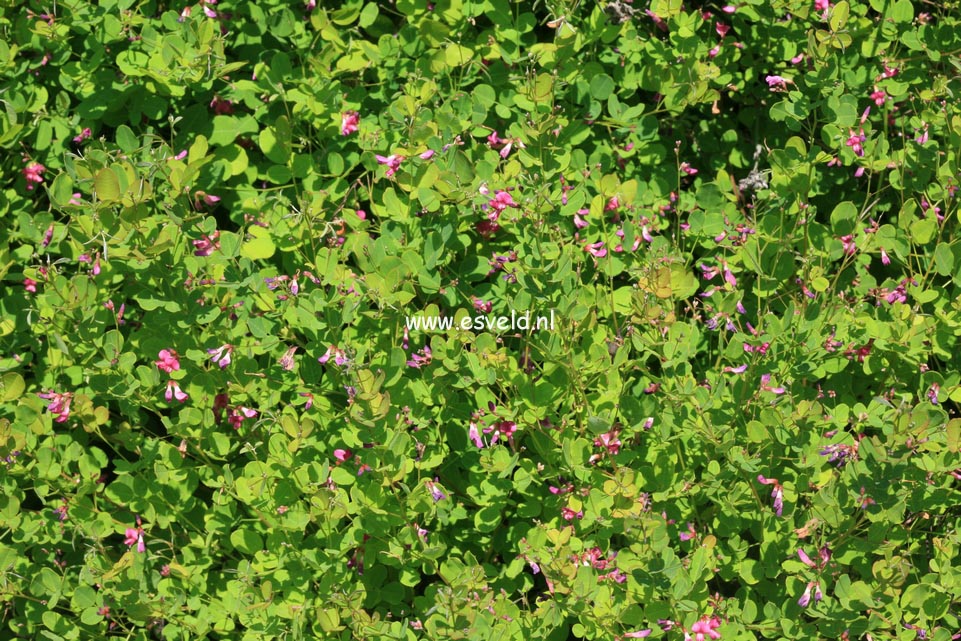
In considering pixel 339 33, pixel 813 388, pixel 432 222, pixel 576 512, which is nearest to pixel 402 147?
pixel 432 222

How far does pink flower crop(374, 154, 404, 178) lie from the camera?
2.65m

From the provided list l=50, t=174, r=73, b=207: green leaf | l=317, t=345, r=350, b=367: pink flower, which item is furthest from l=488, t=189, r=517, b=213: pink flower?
l=50, t=174, r=73, b=207: green leaf

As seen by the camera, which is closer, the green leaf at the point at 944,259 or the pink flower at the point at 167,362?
the green leaf at the point at 944,259

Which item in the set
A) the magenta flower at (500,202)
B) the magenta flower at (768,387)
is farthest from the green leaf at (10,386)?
the magenta flower at (768,387)

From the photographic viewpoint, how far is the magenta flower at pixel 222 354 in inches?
100.0

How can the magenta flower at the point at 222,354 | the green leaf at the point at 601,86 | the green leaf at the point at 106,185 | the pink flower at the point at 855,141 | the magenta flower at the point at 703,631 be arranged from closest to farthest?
the green leaf at the point at 106,185, the magenta flower at the point at 703,631, the magenta flower at the point at 222,354, the pink flower at the point at 855,141, the green leaf at the point at 601,86

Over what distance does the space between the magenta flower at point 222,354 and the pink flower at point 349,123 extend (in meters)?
0.66

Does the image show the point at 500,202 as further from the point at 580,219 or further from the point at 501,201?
the point at 580,219

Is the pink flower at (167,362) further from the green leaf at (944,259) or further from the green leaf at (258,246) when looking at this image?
the green leaf at (944,259)

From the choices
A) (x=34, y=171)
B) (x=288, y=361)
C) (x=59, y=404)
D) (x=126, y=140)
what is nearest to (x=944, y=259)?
(x=288, y=361)

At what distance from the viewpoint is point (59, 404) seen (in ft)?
8.58

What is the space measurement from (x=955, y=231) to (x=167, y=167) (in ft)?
6.44

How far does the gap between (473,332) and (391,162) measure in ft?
1.58

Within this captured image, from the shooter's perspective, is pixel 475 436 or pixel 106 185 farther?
pixel 475 436
